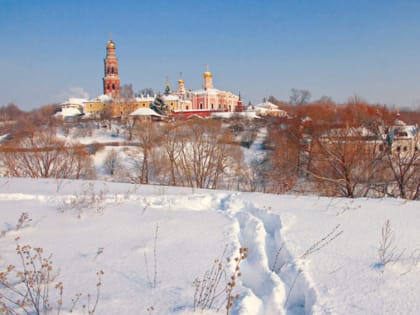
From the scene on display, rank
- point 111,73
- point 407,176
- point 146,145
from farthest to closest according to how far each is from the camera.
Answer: point 111,73, point 146,145, point 407,176

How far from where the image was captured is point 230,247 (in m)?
2.99

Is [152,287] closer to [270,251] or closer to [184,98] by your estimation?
[270,251]

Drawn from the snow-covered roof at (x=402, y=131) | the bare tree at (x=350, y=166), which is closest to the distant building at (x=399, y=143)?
the snow-covered roof at (x=402, y=131)

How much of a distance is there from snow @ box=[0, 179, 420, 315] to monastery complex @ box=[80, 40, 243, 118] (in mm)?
43524

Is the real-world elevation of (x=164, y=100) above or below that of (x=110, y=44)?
below

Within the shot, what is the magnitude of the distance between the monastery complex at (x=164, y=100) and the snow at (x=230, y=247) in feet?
143

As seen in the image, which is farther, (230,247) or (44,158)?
(44,158)

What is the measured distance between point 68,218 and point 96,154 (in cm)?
2650

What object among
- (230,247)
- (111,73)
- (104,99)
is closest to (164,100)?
(104,99)

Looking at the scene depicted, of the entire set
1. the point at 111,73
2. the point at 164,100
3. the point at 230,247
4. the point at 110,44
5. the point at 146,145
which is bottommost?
the point at 230,247

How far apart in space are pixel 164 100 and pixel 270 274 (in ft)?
169

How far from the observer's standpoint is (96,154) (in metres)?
28.7

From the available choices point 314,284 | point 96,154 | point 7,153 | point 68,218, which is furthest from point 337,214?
point 96,154

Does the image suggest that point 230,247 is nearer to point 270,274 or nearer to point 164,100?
point 270,274
